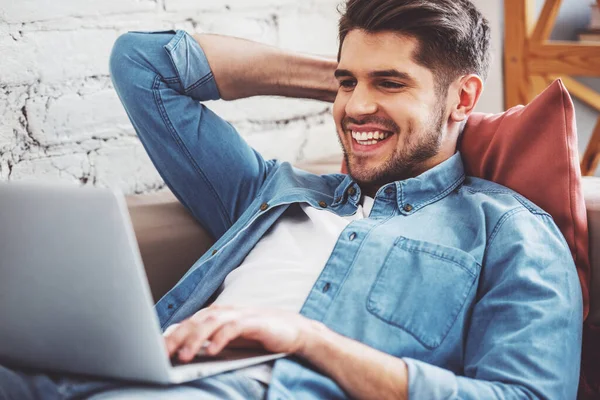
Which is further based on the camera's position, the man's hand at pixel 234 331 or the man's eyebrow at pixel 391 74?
the man's eyebrow at pixel 391 74

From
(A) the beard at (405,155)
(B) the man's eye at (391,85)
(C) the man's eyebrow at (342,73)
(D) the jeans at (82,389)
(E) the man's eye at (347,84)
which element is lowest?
(D) the jeans at (82,389)

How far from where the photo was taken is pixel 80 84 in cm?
155

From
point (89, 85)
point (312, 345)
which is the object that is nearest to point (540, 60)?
point (89, 85)

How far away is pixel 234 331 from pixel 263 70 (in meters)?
0.68

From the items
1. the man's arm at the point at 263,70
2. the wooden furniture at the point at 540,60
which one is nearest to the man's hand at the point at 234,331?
the man's arm at the point at 263,70

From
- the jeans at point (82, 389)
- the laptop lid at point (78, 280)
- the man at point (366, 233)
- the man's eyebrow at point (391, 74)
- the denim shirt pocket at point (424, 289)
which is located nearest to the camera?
the laptop lid at point (78, 280)

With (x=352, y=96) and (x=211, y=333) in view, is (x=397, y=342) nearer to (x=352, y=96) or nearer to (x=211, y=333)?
(x=211, y=333)

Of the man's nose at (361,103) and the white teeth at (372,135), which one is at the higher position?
the man's nose at (361,103)

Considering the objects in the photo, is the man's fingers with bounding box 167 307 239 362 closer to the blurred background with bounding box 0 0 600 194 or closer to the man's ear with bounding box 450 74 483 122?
the man's ear with bounding box 450 74 483 122

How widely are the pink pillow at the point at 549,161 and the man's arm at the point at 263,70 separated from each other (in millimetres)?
380

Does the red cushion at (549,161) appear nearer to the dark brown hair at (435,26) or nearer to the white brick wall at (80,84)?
the dark brown hair at (435,26)

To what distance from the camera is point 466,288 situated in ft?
3.59

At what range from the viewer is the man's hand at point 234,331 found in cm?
90

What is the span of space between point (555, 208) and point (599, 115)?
1023 mm
